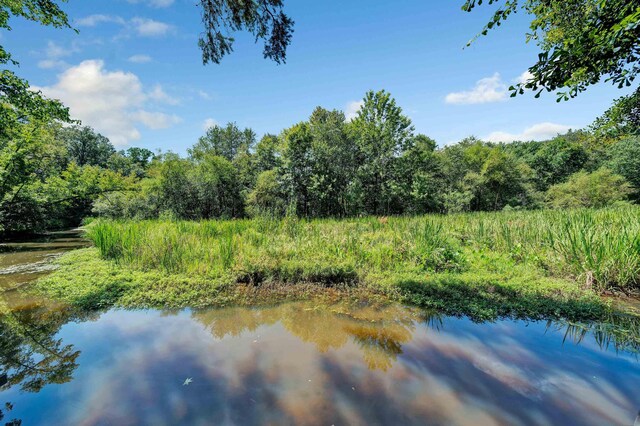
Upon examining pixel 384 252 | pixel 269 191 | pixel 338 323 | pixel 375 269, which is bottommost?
pixel 338 323

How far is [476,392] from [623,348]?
2298 mm

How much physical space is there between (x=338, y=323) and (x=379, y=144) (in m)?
20.3

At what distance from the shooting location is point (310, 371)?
307 centimetres

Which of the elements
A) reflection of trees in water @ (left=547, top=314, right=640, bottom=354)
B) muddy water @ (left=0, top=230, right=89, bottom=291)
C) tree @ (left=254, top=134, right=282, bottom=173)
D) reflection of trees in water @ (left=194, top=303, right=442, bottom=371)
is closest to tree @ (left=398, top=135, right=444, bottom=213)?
tree @ (left=254, top=134, right=282, bottom=173)

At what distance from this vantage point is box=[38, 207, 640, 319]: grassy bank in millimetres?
4949

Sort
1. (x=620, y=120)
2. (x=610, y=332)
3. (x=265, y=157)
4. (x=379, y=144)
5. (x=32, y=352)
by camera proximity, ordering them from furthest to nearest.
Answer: (x=265, y=157)
(x=379, y=144)
(x=620, y=120)
(x=610, y=332)
(x=32, y=352)

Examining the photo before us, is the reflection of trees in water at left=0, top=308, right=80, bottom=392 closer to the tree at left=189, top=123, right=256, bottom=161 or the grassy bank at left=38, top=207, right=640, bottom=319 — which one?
the grassy bank at left=38, top=207, right=640, bottom=319

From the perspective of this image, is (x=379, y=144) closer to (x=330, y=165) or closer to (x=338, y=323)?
(x=330, y=165)

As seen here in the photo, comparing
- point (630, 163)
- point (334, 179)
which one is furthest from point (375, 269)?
point (630, 163)

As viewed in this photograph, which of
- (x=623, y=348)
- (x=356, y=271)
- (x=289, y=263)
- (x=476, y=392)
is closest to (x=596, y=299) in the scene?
(x=623, y=348)

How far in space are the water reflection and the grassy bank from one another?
2.39ft

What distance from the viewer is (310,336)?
3910 mm

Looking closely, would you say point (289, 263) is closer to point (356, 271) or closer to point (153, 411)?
point (356, 271)

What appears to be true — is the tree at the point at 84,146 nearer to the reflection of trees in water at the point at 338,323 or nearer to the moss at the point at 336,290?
the moss at the point at 336,290
